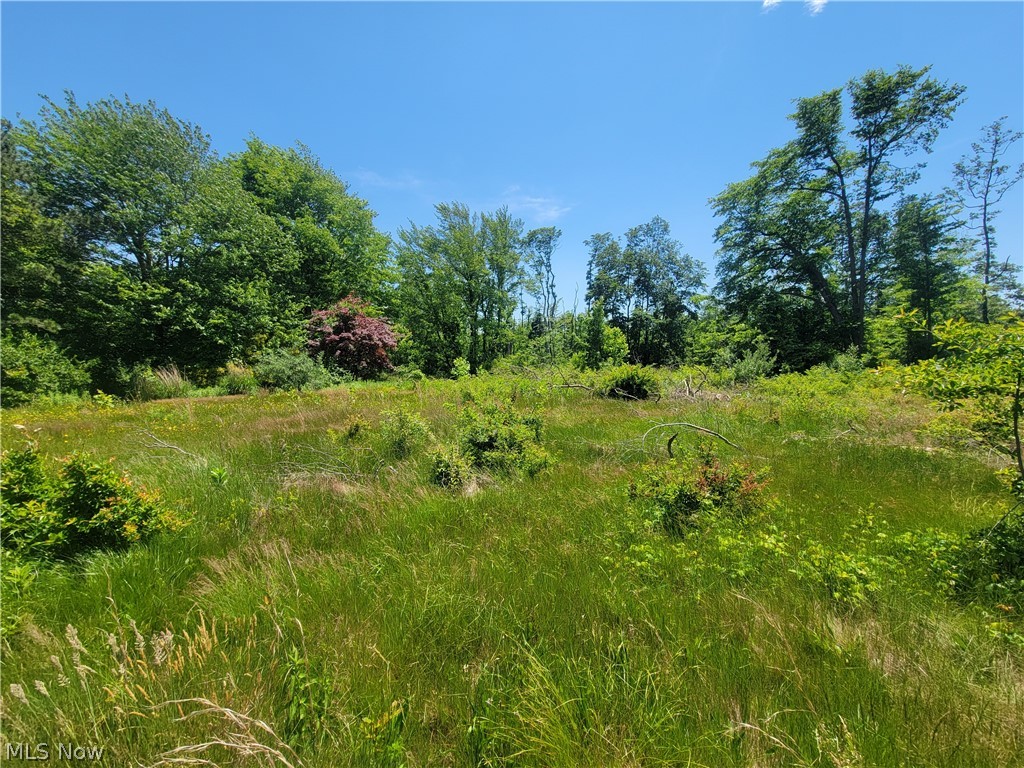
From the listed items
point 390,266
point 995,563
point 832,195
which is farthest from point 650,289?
point 995,563

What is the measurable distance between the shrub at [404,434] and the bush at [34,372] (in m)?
12.4

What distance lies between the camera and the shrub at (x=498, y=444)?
452cm

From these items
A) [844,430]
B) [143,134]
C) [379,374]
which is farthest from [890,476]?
[143,134]

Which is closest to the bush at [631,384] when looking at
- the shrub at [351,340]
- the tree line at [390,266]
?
the tree line at [390,266]

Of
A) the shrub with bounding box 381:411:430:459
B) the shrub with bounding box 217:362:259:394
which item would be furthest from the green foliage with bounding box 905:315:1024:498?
the shrub with bounding box 217:362:259:394

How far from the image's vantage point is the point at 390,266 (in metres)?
25.2

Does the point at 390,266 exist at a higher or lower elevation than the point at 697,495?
higher

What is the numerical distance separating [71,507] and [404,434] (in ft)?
10.4

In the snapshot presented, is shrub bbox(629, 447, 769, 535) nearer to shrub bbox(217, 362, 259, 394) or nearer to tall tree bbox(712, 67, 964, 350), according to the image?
shrub bbox(217, 362, 259, 394)

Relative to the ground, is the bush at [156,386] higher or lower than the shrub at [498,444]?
higher

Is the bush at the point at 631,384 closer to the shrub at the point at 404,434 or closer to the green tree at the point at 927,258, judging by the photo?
the shrub at the point at 404,434

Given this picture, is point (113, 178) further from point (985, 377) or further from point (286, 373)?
point (985, 377)

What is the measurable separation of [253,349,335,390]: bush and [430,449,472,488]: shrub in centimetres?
1165

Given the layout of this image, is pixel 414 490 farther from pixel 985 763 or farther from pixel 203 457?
pixel 985 763
